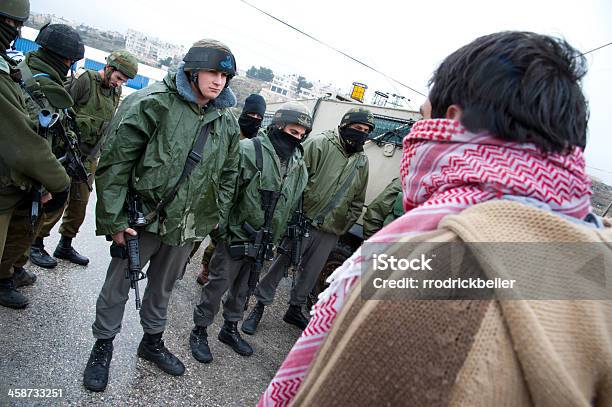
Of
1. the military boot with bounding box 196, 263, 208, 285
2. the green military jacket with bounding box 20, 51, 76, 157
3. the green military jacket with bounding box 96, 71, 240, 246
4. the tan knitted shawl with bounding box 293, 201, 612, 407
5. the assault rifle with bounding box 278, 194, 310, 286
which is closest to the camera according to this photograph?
the tan knitted shawl with bounding box 293, 201, 612, 407

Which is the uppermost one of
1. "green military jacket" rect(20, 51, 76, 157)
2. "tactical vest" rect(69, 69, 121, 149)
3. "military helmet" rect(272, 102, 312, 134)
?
"military helmet" rect(272, 102, 312, 134)

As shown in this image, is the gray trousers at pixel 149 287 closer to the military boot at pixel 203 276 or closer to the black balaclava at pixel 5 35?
the black balaclava at pixel 5 35

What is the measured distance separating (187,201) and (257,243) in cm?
88

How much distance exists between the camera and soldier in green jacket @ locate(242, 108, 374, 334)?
402 centimetres

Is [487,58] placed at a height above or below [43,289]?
above

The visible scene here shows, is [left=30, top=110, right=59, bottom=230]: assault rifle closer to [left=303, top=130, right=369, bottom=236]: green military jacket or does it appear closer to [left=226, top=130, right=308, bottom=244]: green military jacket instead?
[left=226, top=130, right=308, bottom=244]: green military jacket

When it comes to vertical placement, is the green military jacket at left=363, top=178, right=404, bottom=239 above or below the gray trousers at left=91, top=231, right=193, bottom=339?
above

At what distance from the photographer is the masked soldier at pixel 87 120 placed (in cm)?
398

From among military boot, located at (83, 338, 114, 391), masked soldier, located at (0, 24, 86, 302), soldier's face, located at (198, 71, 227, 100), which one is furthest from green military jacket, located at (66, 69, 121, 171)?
military boot, located at (83, 338, 114, 391)

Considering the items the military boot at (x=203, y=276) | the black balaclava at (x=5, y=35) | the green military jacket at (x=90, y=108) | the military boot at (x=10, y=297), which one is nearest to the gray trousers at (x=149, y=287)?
the military boot at (x=10, y=297)

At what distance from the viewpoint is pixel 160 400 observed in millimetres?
2578

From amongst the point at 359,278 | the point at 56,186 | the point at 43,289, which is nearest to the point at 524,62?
the point at 359,278

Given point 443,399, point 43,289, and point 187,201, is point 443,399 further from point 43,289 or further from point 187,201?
point 43,289

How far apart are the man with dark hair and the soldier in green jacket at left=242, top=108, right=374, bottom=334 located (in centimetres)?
322
